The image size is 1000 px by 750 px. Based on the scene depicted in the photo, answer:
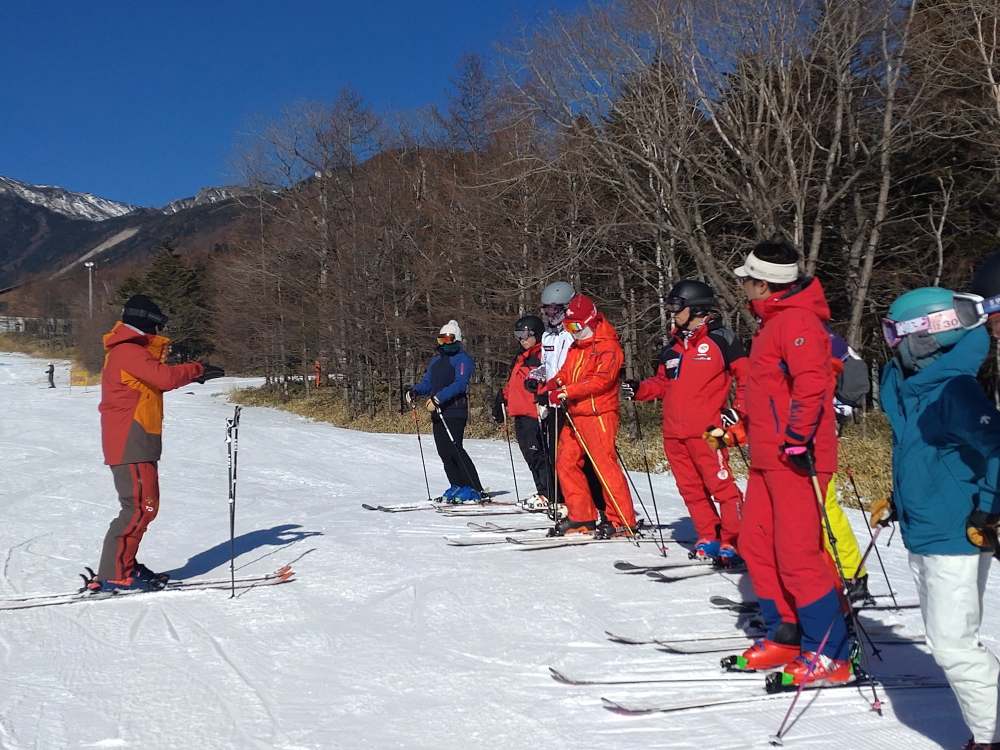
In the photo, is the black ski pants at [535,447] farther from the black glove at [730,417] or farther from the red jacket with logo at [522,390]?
the black glove at [730,417]

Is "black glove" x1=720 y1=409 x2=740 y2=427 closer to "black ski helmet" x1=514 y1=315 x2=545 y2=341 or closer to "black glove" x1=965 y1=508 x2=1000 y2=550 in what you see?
"black glove" x1=965 y1=508 x2=1000 y2=550

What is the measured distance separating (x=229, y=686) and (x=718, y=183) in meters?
14.0

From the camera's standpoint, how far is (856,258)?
1614cm

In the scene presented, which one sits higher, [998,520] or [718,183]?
[718,183]

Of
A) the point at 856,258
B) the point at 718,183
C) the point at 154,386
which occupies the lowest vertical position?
the point at 154,386

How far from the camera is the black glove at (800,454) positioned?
3916 mm

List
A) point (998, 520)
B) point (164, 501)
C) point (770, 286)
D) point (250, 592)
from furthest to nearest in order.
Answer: point (164, 501) < point (250, 592) < point (770, 286) < point (998, 520)

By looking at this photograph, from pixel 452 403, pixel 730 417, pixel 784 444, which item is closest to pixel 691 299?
pixel 730 417

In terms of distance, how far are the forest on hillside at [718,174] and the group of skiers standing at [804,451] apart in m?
8.39

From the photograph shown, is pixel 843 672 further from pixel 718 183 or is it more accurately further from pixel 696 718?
pixel 718 183

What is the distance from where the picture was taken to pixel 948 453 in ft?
10.3

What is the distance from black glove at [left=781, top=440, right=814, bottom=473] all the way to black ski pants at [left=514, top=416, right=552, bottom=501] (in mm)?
5179

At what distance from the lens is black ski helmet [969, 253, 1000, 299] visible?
2988 mm

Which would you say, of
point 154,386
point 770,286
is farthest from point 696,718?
point 154,386
